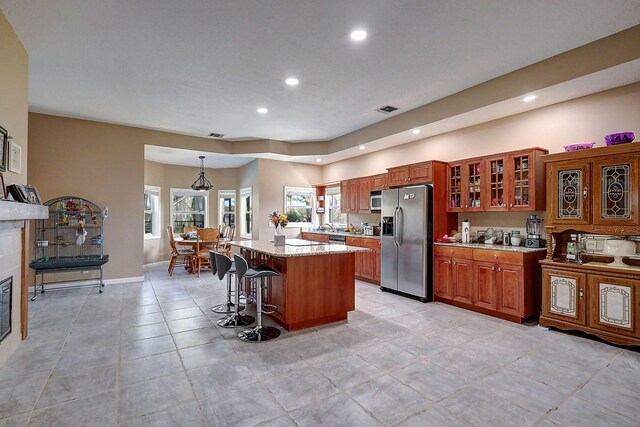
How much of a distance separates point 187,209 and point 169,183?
86 cm

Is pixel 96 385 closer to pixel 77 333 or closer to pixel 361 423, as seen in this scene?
pixel 77 333

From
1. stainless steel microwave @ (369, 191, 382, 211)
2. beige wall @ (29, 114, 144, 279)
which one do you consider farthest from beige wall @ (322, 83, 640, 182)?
beige wall @ (29, 114, 144, 279)

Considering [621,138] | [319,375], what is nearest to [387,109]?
[621,138]

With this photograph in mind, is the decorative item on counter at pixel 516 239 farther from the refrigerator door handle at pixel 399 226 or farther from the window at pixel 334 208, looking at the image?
the window at pixel 334 208

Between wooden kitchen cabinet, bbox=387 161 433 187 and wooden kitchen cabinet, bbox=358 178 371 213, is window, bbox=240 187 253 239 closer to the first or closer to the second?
wooden kitchen cabinet, bbox=358 178 371 213

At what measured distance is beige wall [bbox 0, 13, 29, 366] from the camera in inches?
110

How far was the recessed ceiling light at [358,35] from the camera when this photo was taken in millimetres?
2961

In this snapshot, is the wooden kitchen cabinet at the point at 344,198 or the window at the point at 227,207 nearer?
the wooden kitchen cabinet at the point at 344,198

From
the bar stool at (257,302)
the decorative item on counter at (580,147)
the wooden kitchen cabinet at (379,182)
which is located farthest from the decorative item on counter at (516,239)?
the bar stool at (257,302)

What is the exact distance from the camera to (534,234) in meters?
4.11

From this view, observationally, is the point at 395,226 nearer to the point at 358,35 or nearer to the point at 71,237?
the point at 358,35

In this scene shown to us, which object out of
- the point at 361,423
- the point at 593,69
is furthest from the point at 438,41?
the point at 361,423

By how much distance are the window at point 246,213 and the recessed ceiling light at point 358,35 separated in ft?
18.7

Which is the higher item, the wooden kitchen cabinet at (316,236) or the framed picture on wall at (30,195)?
the framed picture on wall at (30,195)
